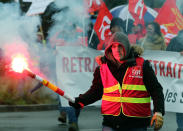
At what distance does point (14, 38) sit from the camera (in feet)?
24.6

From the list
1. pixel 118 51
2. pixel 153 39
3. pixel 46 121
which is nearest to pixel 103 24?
pixel 153 39

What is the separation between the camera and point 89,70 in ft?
25.4

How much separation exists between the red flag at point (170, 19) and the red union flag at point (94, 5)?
105cm

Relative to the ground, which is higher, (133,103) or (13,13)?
(13,13)

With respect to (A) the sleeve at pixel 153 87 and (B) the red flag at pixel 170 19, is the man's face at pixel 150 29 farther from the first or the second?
(A) the sleeve at pixel 153 87

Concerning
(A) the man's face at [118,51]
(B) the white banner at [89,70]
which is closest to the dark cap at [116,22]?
(B) the white banner at [89,70]

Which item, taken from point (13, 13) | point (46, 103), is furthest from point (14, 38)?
point (46, 103)

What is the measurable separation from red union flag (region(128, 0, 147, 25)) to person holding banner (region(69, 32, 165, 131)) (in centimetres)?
385

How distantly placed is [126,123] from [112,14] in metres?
4.36

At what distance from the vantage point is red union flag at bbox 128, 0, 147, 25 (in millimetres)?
8086

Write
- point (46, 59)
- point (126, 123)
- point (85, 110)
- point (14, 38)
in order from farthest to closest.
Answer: point (85, 110)
point (46, 59)
point (14, 38)
point (126, 123)

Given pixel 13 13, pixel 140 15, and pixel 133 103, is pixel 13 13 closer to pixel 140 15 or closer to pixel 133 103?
pixel 140 15

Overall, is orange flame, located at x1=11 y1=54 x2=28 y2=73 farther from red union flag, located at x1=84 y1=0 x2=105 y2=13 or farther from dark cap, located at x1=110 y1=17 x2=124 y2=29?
red union flag, located at x1=84 y1=0 x2=105 y2=13

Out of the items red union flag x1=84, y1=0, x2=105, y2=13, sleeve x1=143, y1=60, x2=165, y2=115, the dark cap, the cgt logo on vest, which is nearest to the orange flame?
the cgt logo on vest
